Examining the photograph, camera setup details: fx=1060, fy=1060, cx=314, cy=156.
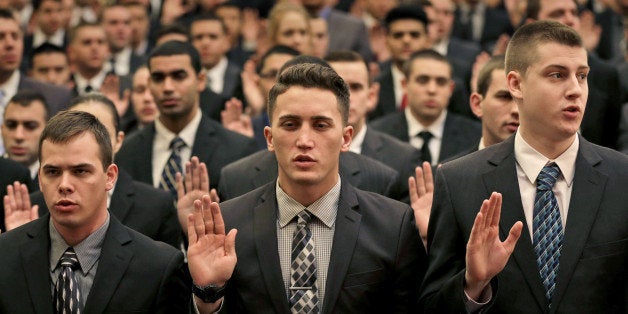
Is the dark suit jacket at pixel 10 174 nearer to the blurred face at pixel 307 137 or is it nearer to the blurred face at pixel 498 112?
the blurred face at pixel 307 137

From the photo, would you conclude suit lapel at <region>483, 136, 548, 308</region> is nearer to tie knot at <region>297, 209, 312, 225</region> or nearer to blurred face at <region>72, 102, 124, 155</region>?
tie knot at <region>297, 209, 312, 225</region>

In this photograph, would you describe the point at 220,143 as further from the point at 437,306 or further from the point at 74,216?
the point at 437,306

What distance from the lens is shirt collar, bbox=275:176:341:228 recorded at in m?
4.77

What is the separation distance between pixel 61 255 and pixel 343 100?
4.85 feet

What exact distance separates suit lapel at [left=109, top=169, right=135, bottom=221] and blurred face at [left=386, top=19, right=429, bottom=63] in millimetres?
4504

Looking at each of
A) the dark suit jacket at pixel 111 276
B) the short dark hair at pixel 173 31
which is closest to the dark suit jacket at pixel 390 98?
the short dark hair at pixel 173 31

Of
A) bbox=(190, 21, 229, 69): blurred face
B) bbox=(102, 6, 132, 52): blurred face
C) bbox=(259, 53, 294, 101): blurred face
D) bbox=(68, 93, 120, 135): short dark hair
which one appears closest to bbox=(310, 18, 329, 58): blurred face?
bbox=(190, 21, 229, 69): blurred face

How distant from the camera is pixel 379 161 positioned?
23.0 ft

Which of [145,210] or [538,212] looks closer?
[538,212]

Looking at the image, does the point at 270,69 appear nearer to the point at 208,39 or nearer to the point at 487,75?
the point at 487,75

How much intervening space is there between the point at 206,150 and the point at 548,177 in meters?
3.23

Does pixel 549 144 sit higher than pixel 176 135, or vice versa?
pixel 549 144

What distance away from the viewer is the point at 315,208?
4785 mm

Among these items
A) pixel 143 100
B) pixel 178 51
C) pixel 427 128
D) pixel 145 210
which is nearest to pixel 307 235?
pixel 145 210
